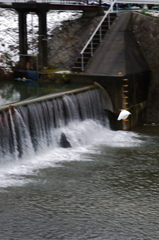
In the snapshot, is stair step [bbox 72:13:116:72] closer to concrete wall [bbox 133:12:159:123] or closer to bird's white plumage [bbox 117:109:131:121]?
concrete wall [bbox 133:12:159:123]

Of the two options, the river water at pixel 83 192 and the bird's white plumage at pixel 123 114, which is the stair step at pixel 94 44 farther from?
the river water at pixel 83 192

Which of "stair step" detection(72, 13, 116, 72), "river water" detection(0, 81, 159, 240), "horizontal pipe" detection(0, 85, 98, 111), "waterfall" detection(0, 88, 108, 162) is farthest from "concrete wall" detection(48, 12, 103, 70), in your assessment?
"river water" detection(0, 81, 159, 240)

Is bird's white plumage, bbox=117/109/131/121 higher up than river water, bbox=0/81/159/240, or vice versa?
bird's white plumage, bbox=117/109/131/121

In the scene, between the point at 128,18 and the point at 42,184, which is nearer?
the point at 42,184

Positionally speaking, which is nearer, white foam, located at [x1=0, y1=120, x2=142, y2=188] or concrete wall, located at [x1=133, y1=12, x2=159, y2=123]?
white foam, located at [x1=0, y1=120, x2=142, y2=188]

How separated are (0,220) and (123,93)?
419 inches

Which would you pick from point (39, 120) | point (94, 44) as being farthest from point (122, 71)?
point (39, 120)

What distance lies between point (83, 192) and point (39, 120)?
4318 mm

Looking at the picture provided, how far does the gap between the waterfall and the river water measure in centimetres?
32

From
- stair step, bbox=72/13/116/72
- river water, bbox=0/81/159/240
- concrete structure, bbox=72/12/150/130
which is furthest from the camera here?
stair step, bbox=72/13/116/72

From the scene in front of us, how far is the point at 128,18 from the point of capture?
955 inches

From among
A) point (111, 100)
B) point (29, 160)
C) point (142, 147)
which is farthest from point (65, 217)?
point (111, 100)

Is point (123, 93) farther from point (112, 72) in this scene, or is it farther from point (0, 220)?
point (0, 220)

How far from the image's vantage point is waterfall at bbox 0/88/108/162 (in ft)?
53.8
